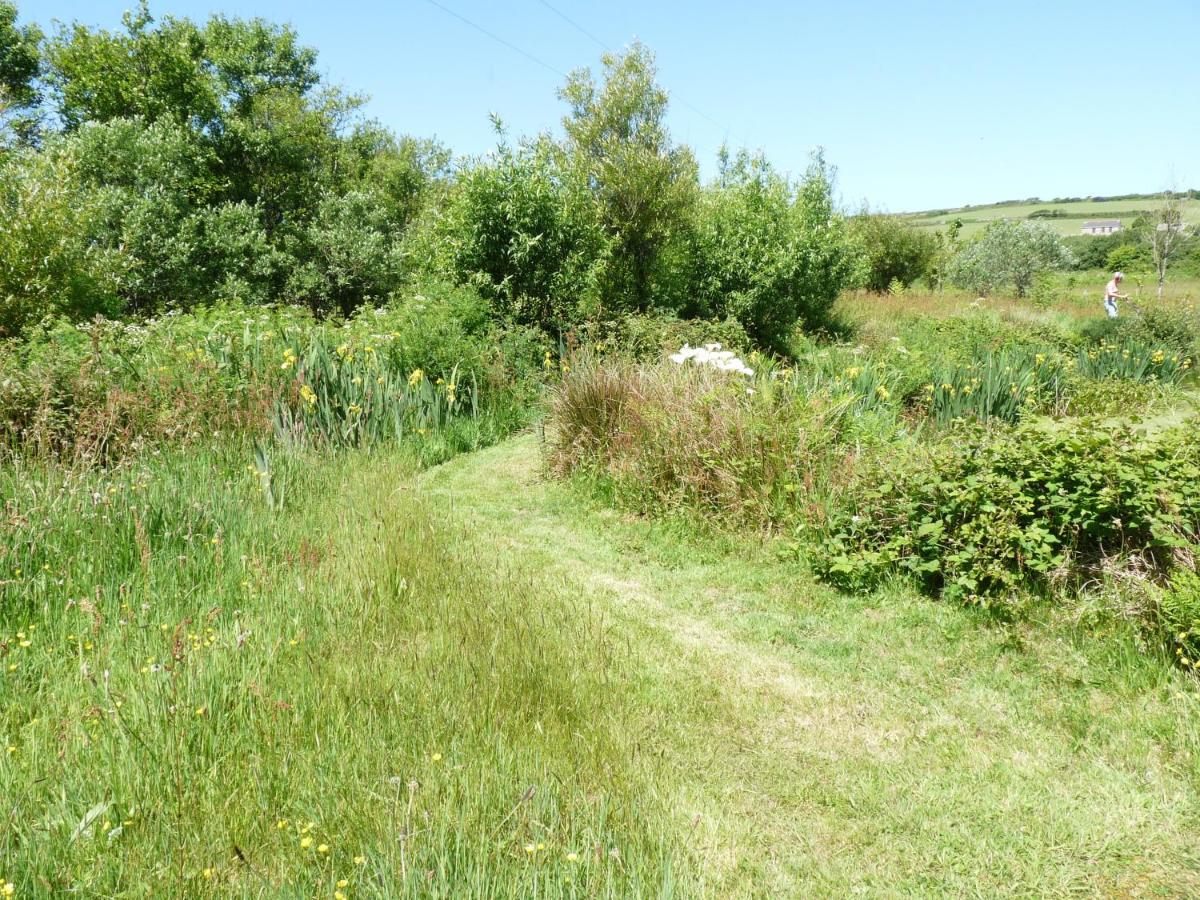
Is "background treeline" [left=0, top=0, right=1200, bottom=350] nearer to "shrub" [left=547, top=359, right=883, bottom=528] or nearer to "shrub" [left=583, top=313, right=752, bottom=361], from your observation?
"shrub" [left=583, top=313, right=752, bottom=361]

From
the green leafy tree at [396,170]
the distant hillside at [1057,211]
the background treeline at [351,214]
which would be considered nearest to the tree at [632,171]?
the background treeline at [351,214]

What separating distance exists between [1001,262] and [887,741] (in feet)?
98.9

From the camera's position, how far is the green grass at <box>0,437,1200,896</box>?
6.48 feet

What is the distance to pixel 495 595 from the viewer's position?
11.7 feet

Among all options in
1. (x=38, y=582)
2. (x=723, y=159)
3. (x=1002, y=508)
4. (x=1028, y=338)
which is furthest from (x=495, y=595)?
(x=723, y=159)

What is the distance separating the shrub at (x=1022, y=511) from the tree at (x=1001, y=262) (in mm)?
25236

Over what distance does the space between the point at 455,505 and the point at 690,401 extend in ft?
6.29

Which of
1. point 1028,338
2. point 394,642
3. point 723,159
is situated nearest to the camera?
point 394,642

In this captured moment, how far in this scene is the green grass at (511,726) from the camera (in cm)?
198

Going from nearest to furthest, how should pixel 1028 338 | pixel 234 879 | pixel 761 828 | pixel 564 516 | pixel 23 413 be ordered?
1. pixel 234 879
2. pixel 761 828
3. pixel 23 413
4. pixel 564 516
5. pixel 1028 338

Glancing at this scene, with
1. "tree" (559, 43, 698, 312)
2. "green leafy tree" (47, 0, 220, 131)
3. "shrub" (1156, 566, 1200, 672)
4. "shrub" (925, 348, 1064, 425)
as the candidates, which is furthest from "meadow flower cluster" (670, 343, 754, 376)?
"green leafy tree" (47, 0, 220, 131)

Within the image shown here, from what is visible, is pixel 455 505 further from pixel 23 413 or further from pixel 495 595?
pixel 23 413

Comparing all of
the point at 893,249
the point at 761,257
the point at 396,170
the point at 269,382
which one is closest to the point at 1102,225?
the point at 893,249

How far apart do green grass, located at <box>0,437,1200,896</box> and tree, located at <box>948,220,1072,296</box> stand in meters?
26.4
